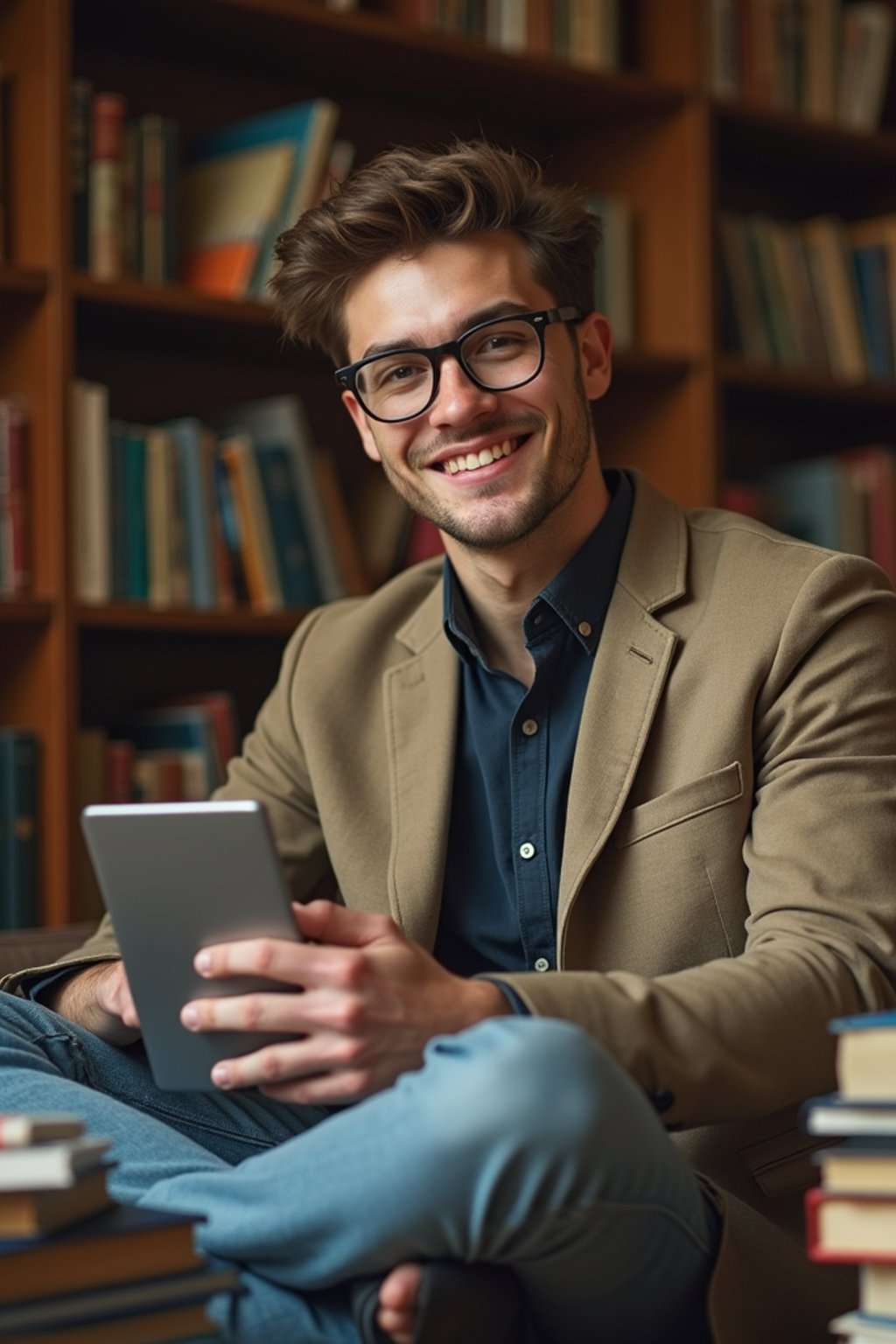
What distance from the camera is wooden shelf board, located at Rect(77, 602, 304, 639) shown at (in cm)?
255

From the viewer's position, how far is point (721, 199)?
3617 millimetres

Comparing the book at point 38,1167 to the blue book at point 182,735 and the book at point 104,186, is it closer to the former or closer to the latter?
the blue book at point 182,735

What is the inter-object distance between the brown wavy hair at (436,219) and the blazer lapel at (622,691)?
309 mm

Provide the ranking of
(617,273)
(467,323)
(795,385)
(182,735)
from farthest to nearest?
(795,385), (617,273), (182,735), (467,323)

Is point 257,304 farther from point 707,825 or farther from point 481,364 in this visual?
point 707,825

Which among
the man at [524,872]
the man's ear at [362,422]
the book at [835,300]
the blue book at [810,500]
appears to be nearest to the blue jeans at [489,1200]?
the man at [524,872]

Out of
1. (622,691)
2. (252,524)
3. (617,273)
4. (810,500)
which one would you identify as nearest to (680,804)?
(622,691)

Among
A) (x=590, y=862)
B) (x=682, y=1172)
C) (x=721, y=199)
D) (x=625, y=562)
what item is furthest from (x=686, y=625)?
(x=721, y=199)

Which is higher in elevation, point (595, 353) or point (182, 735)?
point (595, 353)

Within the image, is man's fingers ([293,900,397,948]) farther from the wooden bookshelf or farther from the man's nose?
the wooden bookshelf

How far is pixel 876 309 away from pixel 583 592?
6.27 ft

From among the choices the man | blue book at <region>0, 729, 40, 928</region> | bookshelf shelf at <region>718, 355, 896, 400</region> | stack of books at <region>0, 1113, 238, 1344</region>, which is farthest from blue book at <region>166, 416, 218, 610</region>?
stack of books at <region>0, 1113, 238, 1344</region>

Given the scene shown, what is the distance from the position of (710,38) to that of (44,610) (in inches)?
62.8

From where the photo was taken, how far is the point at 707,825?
1.59m
